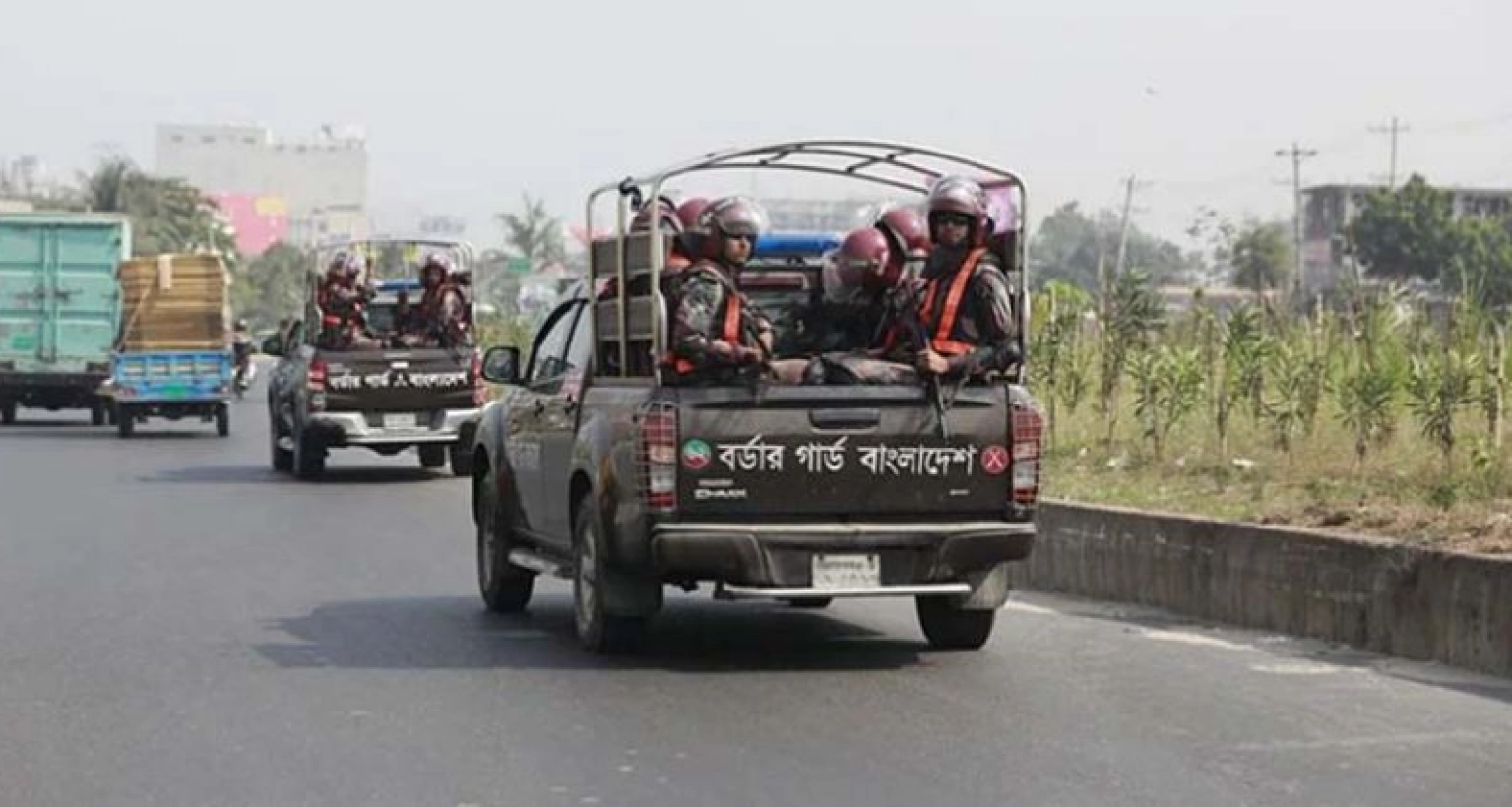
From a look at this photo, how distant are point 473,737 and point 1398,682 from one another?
13.4 feet

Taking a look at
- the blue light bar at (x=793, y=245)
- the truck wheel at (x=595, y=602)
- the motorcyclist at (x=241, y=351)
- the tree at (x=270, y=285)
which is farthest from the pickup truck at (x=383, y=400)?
the tree at (x=270, y=285)

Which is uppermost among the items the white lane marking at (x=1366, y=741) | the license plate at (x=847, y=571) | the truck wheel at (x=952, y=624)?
the license plate at (x=847, y=571)

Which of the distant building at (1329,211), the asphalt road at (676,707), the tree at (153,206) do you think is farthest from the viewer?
the tree at (153,206)

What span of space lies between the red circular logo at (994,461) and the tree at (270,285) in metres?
135

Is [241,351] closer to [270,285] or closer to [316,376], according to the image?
[316,376]

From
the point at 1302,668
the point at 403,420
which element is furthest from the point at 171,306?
the point at 1302,668

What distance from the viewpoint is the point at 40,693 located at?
11.1 metres

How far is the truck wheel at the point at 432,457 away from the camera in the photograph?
28.6 metres

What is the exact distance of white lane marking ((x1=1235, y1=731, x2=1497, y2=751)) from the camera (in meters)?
9.59

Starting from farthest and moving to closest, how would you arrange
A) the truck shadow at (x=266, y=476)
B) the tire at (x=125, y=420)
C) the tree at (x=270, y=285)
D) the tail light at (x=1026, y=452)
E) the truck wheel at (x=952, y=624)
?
the tree at (x=270, y=285)
the tire at (x=125, y=420)
the truck shadow at (x=266, y=476)
the truck wheel at (x=952, y=624)
the tail light at (x=1026, y=452)

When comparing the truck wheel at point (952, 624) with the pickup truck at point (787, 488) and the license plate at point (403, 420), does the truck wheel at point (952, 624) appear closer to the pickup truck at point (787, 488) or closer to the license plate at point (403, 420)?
the pickup truck at point (787, 488)

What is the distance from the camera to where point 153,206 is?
119 meters

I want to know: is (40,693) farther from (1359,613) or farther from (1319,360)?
(1319,360)

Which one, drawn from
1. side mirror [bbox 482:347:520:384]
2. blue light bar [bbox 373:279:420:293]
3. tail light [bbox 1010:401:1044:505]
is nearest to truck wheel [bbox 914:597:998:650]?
tail light [bbox 1010:401:1044:505]
